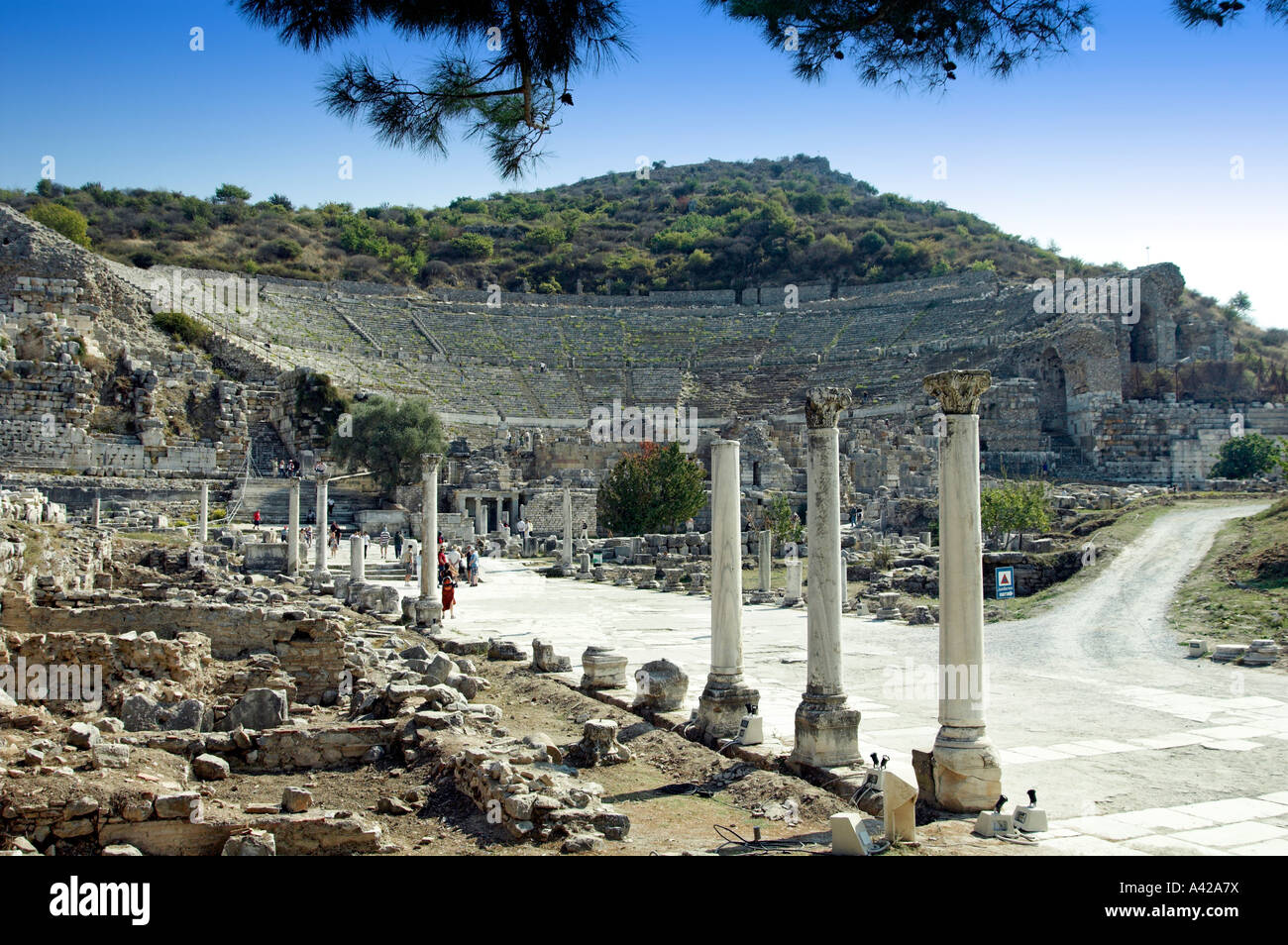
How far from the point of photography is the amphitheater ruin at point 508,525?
266 inches

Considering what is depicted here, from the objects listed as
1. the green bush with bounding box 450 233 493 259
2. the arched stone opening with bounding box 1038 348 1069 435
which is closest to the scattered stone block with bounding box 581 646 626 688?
the arched stone opening with bounding box 1038 348 1069 435

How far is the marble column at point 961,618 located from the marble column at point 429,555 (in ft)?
38.9

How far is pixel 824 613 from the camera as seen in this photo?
7863mm

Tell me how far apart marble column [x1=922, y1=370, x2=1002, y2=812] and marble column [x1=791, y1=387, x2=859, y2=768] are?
0.93m

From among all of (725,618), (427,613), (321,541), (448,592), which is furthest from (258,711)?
(321,541)

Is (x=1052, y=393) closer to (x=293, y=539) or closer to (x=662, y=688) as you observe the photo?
(x=293, y=539)

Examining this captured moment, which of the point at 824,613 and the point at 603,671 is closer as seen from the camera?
the point at 824,613

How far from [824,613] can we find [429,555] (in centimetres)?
1158

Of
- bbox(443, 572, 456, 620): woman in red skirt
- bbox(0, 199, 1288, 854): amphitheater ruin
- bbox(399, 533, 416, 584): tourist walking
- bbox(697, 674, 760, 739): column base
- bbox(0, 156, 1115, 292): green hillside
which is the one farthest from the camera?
bbox(0, 156, 1115, 292): green hillside

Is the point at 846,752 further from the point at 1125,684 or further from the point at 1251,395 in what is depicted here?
the point at 1251,395

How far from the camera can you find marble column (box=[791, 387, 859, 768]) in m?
7.48

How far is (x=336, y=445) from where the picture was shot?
42844mm

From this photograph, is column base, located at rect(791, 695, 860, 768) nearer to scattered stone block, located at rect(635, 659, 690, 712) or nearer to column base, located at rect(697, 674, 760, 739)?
column base, located at rect(697, 674, 760, 739)
